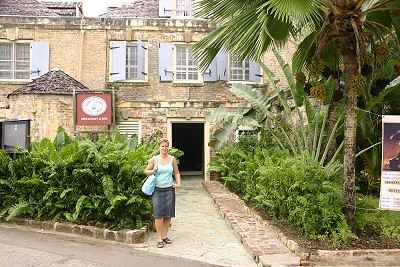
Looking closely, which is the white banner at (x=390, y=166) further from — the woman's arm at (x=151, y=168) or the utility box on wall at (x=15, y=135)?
the utility box on wall at (x=15, y=135)

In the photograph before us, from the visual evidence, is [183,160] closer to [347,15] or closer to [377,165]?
[377,165]

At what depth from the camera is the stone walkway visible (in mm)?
6336

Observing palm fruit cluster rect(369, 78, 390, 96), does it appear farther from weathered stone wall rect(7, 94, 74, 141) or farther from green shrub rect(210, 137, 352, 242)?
weathered stone wall rect(7, 94, 74, 141)

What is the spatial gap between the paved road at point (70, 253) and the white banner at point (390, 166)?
286 centimetres

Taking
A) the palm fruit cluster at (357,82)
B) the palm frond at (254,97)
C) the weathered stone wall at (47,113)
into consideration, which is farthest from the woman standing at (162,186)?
the weathered stone wall at (47,113)

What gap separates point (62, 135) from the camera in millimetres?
A: 9336

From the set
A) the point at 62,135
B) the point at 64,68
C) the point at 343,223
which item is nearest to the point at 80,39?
the point at 64,68

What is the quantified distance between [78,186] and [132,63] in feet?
30.9

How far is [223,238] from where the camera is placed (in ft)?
25.1

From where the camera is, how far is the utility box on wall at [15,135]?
28.6 ft

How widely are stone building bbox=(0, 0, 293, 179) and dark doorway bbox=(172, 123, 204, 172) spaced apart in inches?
188

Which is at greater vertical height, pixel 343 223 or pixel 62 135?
pixel 62 135

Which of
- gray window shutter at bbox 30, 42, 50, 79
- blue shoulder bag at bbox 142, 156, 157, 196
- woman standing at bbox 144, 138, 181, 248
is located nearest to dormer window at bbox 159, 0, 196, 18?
gray window shutter at bbox 30, 42, 50, 79

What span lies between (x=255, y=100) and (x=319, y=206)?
5164 millimetres
